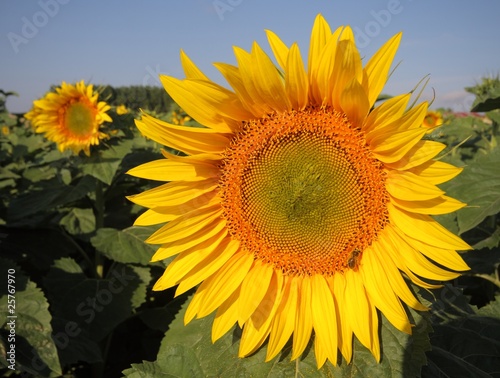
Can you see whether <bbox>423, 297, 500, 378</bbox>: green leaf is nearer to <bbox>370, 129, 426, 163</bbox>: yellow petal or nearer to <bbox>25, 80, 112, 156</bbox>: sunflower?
<bbox>370, 129, 426, 163</bbox>: yellow petal

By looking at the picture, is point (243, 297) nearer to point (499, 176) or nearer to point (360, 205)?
point (360, 205)

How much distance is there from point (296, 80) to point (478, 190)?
5.42ft

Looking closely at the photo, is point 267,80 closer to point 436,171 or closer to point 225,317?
point 436,171

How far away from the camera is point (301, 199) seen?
6.17 ft

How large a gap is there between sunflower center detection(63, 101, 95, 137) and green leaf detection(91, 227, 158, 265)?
3.57 feet

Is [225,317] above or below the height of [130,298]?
above

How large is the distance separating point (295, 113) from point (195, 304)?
865 mm

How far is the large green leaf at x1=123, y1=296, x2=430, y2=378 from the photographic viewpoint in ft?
5.36

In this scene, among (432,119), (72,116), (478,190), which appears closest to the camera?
(478,190)

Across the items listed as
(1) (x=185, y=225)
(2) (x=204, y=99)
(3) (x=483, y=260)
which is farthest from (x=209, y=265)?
(3) (x=483, y=260)

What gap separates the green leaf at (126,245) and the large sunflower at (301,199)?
1.74 m

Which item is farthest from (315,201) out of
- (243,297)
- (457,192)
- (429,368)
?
(457,192)

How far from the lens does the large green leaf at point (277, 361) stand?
64.4 inches

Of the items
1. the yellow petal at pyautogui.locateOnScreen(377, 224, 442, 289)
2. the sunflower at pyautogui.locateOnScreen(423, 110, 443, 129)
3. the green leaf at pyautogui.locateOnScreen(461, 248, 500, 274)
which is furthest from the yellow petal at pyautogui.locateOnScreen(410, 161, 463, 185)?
the sunflower at pyautogui.locateOnScreen(423, 110, 443, 129)
